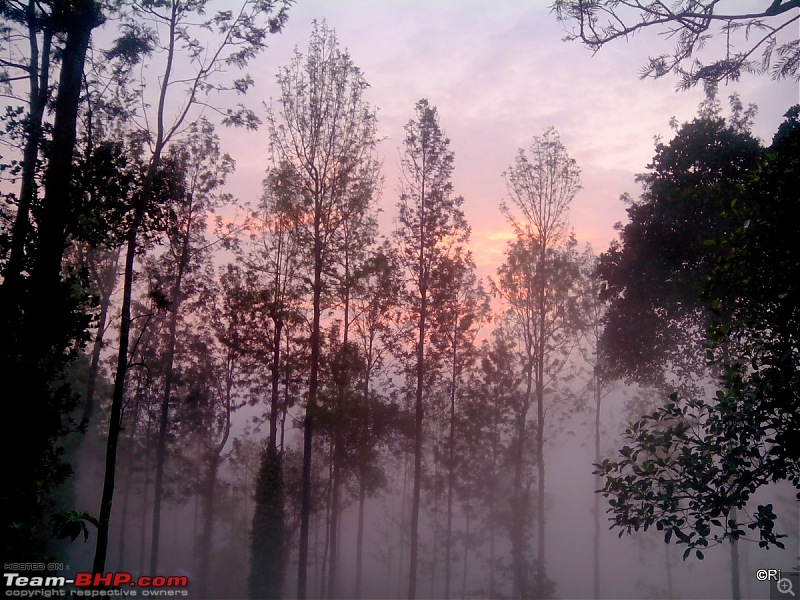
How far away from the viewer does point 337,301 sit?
19.7 meters

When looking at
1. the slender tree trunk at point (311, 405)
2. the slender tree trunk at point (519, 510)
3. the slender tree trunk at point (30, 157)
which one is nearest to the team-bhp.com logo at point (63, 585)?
the slender tree trunk at point (30, 157)

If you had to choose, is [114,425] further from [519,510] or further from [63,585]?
[519,510]

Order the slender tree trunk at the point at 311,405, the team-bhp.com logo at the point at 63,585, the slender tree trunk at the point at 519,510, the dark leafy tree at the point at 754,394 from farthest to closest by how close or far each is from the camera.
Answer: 1. the slender tree trunk at the point at 519,510
2. the slender tree trunk at the point at 311,405
3. the team-bhp.com logo at the point at 63,585
4. the dark leafy tree at the point at 754,394

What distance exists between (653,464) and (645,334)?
10054 millimetres

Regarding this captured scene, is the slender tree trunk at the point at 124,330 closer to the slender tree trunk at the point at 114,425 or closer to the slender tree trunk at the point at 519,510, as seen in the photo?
the slender tree trunk at the point at 114,425

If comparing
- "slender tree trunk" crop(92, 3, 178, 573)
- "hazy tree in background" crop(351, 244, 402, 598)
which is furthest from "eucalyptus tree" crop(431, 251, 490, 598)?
"slender tree trunk" crop(92, 3, 178, 573)

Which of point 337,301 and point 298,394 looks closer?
point 337,301

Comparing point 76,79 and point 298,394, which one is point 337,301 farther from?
point 76,79

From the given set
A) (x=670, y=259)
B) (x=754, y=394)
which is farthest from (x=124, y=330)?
(x=670, y=259)

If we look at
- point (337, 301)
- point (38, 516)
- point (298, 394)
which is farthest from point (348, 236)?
point (38, 516)

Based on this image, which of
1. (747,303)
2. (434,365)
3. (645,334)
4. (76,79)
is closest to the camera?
(747,303)

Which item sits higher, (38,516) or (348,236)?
(348,236)

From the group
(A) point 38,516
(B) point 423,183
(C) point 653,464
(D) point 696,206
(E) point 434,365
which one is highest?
(B) point 423,183

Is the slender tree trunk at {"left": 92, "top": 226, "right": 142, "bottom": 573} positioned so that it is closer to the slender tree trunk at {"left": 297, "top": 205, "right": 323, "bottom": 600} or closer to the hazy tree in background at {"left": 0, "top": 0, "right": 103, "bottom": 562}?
the hazy tree in background at {"left": 0, "top": 0, "right": 103, "bottom": 562}
